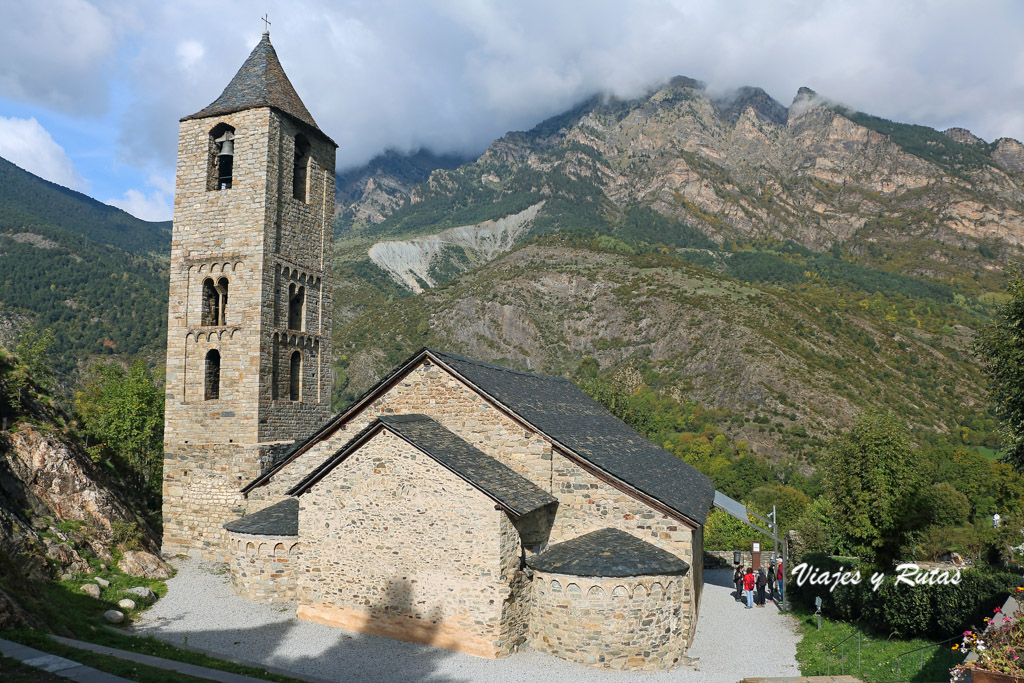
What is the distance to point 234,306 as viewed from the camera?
21.1 metres

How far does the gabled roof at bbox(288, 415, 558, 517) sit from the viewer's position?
13.5 metres

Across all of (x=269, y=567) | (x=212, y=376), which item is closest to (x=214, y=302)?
(x=212, y=376)

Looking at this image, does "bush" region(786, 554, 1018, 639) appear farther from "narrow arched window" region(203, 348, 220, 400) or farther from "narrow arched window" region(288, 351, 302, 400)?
"narrow arched window" region(203, 348, 220, 400)

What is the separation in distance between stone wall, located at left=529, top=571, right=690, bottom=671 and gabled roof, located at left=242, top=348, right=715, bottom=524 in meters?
1.94

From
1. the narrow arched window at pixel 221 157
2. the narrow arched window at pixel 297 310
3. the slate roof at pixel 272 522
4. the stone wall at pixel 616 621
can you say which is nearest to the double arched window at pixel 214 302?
the narrow arched window at pixel 297 310

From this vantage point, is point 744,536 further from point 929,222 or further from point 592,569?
point 929,222

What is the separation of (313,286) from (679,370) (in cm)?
7612

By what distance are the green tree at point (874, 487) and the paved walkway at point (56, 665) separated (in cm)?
1895

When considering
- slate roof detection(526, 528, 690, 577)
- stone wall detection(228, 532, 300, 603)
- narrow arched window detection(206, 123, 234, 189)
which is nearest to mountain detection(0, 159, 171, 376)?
narrow arched window detection(206, 123, 234, 189)

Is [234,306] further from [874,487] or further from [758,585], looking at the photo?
[874,487]

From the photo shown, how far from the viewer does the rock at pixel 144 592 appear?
16.6m

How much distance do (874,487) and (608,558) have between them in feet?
34.1

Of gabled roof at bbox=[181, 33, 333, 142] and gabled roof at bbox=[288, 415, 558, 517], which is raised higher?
gabled roof at bbox=[181, 33, 333, 142]

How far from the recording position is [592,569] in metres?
13.2
